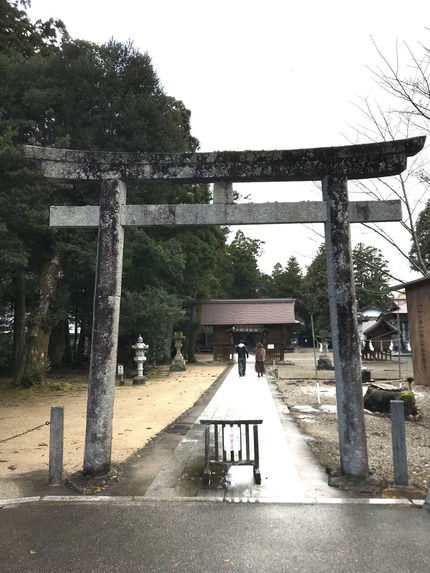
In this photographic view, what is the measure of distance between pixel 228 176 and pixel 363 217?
200 centimetres

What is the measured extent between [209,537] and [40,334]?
15122mm

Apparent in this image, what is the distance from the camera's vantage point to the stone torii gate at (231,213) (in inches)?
216

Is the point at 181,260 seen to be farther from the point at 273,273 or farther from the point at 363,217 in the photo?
the point at 273,273

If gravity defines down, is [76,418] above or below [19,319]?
below

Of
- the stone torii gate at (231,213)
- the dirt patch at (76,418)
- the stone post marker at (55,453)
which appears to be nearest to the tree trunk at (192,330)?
the dirt patch at (76,418)

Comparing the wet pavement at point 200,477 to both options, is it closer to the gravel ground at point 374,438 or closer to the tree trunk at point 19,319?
the gravel ground at point 374,438

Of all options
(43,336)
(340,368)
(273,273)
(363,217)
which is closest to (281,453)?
(340,368)

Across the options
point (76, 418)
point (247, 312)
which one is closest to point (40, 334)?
point (76, 418)

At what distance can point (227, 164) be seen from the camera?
5984mm

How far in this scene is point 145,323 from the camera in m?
22.0

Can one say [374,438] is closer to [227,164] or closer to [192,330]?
[227,164]

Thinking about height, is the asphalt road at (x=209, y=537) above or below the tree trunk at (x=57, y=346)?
below

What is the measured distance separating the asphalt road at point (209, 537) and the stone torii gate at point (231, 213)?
3.54 ft

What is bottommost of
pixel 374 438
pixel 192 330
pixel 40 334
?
pixel 374 438
